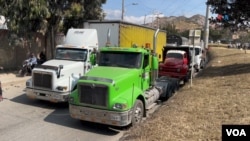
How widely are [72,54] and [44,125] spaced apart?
4.42 meters

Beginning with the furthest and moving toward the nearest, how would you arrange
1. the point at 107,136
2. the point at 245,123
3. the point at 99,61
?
the point at 99,61
the point at 107,136
the point at 245,123

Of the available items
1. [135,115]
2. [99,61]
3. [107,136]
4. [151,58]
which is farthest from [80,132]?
[151,58]

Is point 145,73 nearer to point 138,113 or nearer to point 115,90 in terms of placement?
Result: point 138,113

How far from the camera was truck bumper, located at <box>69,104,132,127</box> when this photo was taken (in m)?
8.10

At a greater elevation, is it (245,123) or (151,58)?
(151,58)

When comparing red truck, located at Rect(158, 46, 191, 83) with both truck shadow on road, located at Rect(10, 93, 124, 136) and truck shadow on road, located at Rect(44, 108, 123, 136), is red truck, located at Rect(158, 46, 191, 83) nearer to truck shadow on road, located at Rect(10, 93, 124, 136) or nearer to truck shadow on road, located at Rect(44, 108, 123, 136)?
truck shadow on road, located at Rect(10, 93, 124, 136)

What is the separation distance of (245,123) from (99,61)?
16.0 ft

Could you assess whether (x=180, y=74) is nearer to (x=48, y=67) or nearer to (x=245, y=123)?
(x=48, y=67)

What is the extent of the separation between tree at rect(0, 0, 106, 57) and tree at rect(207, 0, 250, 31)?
9.04m

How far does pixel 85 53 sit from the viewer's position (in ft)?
41.0

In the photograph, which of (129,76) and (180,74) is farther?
(180,74)

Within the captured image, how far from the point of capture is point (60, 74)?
1106 cm

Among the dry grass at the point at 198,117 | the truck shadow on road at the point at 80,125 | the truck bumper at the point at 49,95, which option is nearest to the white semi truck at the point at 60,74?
the truck bumper at the point at 49,95

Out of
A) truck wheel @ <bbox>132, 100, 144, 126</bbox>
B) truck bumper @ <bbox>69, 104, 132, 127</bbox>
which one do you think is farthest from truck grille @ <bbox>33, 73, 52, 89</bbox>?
truck wheel @ <bbox>132, 100, 144, 126</bbox>
